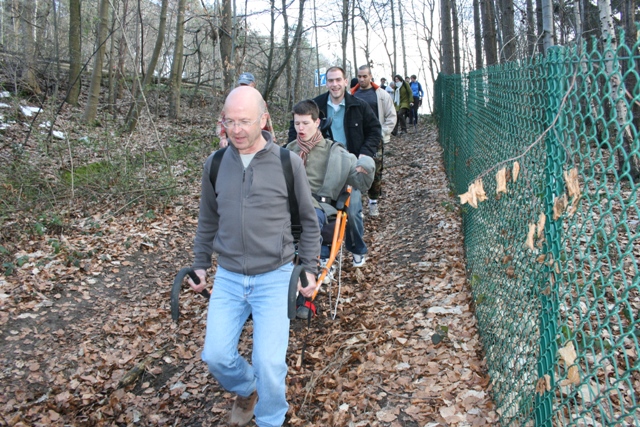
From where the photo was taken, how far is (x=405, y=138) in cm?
1877

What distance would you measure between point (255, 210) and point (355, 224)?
306cm

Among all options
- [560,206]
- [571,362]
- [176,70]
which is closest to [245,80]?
[560,206]

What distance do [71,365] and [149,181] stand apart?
5382 mm

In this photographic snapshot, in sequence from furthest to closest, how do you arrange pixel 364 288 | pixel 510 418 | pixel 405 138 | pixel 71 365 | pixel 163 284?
pixel 405 138 < pixel 163 284 < pixel 364 288 < pixel 71 365 < pixel 510 418

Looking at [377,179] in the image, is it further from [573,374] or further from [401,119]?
[401,119]

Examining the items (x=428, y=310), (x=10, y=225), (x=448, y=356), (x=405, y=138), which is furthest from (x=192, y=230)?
(x=405, y=138)

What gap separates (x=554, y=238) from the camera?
8.04 ft

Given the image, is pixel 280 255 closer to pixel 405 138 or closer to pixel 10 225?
pixel 10 225

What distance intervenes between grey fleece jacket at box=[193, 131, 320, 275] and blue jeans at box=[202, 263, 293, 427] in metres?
0.11

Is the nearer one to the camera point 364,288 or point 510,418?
point 510,418

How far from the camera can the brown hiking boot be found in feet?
12.8

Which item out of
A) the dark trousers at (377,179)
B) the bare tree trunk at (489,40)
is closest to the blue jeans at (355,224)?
the dark trousers at (377,179)

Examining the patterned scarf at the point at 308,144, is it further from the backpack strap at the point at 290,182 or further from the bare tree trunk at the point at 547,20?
the bare tree trunk at the point at 547,20

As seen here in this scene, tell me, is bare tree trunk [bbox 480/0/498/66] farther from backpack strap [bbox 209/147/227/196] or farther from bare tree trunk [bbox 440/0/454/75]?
backpack strap [bbox 209/147/227/196]
